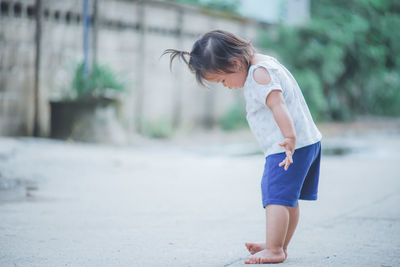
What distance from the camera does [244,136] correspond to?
10797mm

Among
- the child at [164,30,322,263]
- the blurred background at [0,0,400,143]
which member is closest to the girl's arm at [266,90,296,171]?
the child at [164,30,322,263]

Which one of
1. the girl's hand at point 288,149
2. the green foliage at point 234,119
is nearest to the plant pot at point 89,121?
the green foliage at point 234,119

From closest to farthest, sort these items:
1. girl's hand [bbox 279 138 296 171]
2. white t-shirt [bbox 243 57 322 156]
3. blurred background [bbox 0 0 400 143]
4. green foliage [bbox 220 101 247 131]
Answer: girl's hand [bbox 279 138 296 171] → white t-shirt [bbox 243 57 322 156] → blurred background [bbox 0 0 400 143] → green foliage [bbox 220 101 247 131]

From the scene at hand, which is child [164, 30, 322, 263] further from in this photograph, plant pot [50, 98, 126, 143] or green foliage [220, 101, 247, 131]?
green foliage [220, 101, 247, 131]

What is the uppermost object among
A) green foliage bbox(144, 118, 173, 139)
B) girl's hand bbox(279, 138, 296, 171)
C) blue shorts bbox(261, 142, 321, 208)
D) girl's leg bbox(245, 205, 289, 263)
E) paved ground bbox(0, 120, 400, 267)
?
girl's hand bbox(279, 138, 296, 171)

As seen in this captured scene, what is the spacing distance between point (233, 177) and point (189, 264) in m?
3.07

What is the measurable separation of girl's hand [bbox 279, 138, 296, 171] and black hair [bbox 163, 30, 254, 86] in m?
0.43

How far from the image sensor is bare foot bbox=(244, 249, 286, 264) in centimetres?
268

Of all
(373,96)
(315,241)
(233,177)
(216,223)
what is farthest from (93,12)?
(373,96)

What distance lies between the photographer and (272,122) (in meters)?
2.78

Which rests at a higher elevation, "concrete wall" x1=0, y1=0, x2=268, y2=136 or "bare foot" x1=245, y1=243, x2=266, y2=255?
"concrete wall" x1=0, y1=0, x2=268, y2=136

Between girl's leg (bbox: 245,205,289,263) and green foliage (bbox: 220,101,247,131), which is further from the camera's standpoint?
green foliage (bbox: 220,101,247,131)

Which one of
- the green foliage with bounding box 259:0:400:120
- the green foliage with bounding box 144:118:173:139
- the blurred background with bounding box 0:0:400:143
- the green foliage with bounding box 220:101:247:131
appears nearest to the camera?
the blurred background with bounding box 0:0:400:143

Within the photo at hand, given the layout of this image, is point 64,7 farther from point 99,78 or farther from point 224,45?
point 224,45
